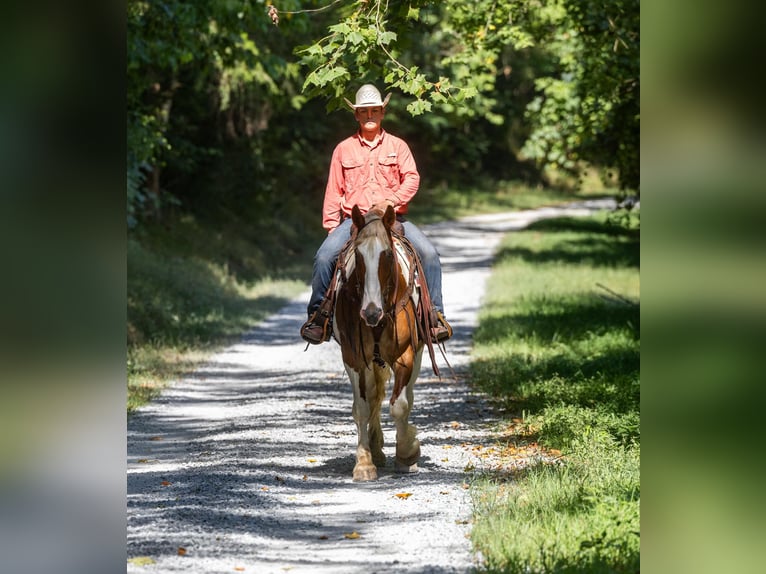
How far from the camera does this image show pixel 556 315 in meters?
20.5

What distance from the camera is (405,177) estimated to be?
33.4 feet

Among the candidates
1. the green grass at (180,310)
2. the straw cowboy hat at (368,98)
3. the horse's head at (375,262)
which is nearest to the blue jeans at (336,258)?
the horse's head at (375,262)

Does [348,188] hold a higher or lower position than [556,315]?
higher

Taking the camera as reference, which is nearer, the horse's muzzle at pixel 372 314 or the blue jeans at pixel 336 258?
the horse's muzzle at pixel 372 314

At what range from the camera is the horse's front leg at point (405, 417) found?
987 centimetres

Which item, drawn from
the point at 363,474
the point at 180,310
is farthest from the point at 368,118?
the point at 180,310

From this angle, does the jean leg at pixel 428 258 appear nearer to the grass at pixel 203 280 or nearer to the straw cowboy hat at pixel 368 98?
the straw cowboy hat at pixel 368 98

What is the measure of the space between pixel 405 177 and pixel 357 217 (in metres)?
1.03
